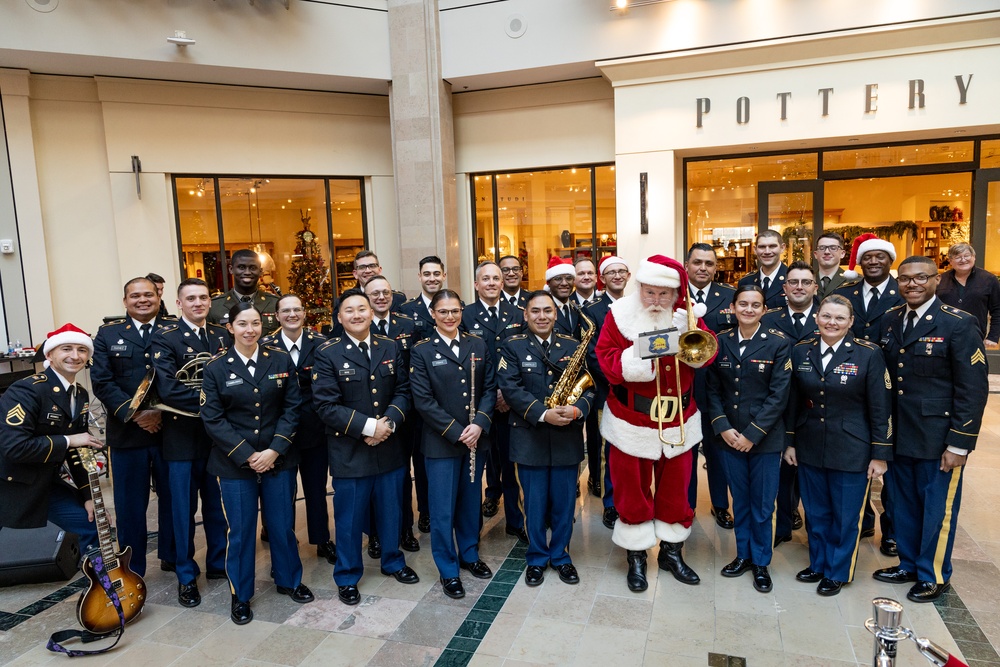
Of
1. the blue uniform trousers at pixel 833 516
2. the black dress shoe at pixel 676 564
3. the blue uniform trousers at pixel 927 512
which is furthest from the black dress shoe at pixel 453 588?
the blue uniform trousers at pixel 927 512

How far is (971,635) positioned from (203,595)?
4.73 m

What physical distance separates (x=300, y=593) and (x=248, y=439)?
1120 millimetres

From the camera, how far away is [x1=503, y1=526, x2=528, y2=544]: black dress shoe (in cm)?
501

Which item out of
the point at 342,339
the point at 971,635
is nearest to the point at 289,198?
the point at 342,339

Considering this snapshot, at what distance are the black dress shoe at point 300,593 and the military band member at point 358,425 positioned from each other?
0.63ft

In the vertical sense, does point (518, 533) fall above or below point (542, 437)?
below

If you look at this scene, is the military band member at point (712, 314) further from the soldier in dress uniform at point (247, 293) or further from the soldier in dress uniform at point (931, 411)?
the soldier in dress uniform at point (247, 293)

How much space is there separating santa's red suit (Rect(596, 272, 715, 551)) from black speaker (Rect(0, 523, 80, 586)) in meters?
3.98

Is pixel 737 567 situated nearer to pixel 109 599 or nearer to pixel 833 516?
pixel 833 516

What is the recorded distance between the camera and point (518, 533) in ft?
16.6

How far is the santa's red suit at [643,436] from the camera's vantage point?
4074 millimetres

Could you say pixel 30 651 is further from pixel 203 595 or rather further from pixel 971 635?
pixel 971 635

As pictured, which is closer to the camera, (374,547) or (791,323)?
(791,323)

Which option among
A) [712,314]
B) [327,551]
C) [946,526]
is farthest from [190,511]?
[946,526]
